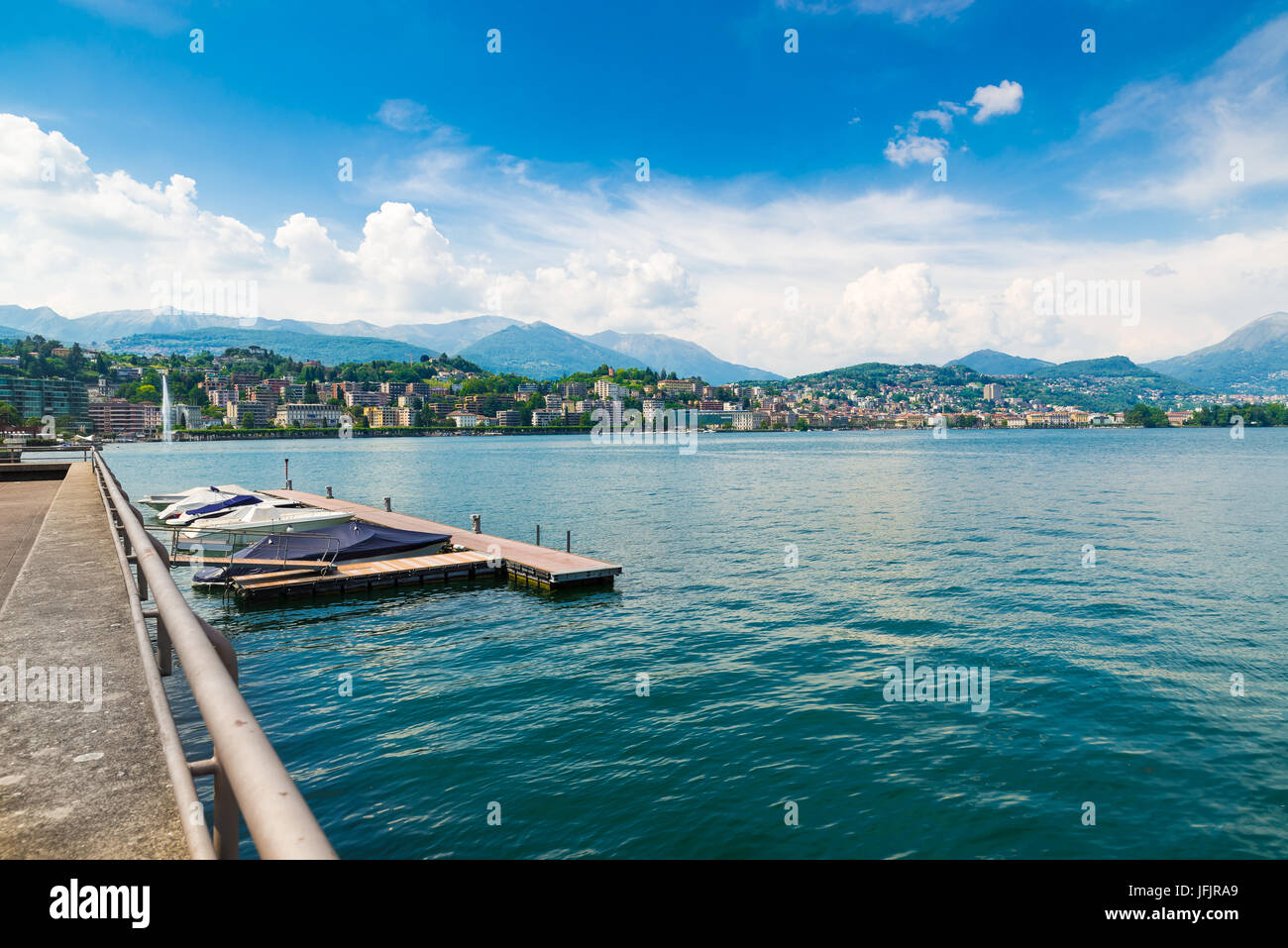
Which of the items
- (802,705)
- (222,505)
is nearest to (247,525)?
(222,505)

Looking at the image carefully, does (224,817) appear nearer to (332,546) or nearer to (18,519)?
(18,519)

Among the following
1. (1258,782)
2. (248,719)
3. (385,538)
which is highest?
(248,719)

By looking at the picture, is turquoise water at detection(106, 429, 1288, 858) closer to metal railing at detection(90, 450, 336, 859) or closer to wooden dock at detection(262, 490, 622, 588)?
wooden dock at detection(262, 490, 622, 588)

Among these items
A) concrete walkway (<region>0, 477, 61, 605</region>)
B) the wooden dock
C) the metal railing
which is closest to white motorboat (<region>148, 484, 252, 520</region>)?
concrete walkway (<region>0, 477, 61, 605</region>)

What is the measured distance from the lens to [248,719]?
106 inches

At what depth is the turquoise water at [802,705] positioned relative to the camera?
1184cm

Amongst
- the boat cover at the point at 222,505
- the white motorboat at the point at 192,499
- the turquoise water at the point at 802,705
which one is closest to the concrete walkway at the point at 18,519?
the turquoise water at the point at 802,705

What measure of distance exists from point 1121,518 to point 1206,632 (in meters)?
28.5

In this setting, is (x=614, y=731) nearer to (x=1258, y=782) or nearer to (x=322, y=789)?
(x=322, y=789)

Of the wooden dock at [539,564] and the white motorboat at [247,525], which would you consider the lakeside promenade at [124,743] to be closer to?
the wooden dock at [539,564]

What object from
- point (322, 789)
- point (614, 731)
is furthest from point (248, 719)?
point (614, 731)

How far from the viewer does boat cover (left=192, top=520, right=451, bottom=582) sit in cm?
2830

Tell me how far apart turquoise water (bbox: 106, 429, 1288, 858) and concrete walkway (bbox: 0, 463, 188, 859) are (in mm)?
5851

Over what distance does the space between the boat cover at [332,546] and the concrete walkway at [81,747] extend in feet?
70.7
